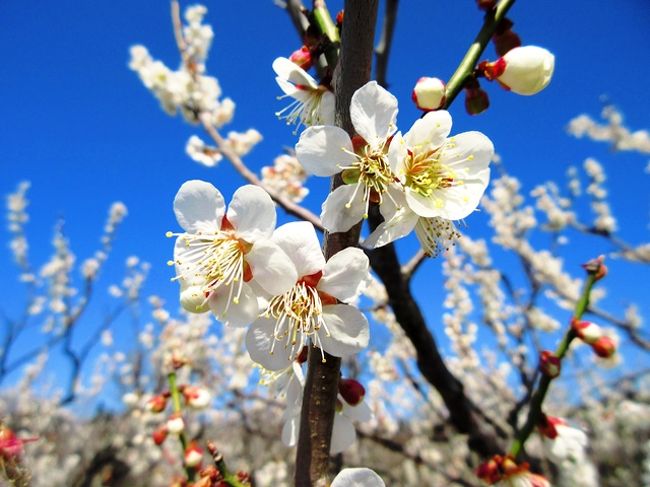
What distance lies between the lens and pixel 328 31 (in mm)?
877

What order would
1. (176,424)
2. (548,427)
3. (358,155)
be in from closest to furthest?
(358,155) < (548,427) < (176,424)

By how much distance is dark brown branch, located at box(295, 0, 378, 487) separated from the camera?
0.67 meters

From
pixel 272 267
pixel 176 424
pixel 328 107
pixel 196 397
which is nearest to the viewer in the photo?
pixel 272 267

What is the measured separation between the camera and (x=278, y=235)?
674 millimetres

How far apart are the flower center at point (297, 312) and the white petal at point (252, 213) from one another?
0.37ft

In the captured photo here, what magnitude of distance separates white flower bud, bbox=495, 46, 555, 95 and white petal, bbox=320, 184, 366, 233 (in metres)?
0.36

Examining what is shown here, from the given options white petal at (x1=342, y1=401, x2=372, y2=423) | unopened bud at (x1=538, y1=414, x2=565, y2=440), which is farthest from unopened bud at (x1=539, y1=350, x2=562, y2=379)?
white petal at (x1=342, y1=401, x2=372, y2=423)

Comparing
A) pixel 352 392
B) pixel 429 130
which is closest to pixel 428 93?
pixel 429 130

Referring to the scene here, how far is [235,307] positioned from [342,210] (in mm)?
237

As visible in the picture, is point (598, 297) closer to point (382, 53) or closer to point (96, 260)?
point (382, 53)

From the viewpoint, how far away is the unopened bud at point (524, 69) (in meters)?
0.74

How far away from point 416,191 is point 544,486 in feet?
2.79

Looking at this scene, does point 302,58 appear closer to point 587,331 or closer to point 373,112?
point 373,112

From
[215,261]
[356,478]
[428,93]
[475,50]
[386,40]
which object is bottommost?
[356,478]
